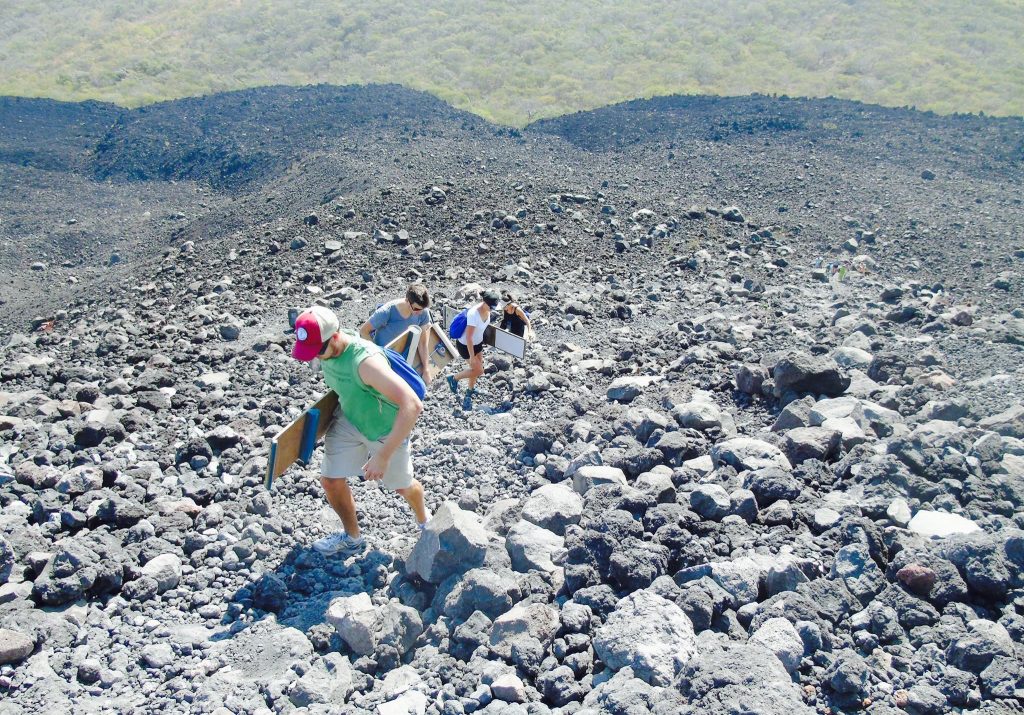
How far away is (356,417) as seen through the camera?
457 centimetres

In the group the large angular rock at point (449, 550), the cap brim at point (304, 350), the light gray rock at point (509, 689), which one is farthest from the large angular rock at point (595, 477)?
the cap brim at point (304, 350)

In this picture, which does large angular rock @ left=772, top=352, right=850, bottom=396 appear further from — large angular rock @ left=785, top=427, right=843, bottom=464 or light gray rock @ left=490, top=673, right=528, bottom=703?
light gray rock @ left=490, top=673, right=528, bottom=703

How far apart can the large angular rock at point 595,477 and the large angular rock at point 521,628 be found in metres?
1.45

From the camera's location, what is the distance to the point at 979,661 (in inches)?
131

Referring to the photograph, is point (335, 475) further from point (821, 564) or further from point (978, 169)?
point (978, 169)

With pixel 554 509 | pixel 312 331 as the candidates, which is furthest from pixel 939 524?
pixel 312 331


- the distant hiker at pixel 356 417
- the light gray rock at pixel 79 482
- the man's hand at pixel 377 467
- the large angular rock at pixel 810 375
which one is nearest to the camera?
the distant hiker at pixel 356 417

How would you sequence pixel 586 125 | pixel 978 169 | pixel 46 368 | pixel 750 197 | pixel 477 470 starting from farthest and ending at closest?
pixel 586 125 → pixel 978 169 → pixel 750 197 → pixel 46 368 → pixel 477 470

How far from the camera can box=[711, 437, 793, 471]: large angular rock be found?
5277 millimetres

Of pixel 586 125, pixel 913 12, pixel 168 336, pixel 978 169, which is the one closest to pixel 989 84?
pixel 913 12

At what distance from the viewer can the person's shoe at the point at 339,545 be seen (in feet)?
16.4

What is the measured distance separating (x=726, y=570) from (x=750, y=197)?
14012 mm

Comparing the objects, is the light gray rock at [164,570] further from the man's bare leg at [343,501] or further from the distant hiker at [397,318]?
the distant hiker at [397,318]

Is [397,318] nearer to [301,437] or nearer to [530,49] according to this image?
[301,437]
